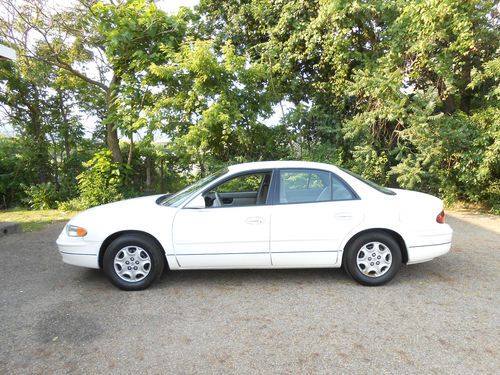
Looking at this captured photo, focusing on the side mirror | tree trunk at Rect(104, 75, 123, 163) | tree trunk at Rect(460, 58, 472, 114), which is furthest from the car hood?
tree trunk at Rect(460, 58, 472, 114)

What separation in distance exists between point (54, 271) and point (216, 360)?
316 cm

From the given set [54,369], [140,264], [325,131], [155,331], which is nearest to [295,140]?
[325,131]

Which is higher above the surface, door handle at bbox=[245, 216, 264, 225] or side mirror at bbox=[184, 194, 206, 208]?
side mirror at bbox=[184, 194, 206, 208]

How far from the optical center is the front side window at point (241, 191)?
13.4ft

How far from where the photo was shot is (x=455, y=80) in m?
8.42

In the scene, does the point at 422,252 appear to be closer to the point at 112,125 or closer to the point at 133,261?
the point at 133,261

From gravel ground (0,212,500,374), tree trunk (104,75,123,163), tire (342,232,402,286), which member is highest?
tree trunk (104,75,123,163)

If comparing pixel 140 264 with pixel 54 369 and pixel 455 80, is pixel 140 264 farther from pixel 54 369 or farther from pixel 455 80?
pixel 455 80

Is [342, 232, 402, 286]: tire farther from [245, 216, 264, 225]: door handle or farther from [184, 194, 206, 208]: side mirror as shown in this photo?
[184, 194, 206, 208]: side mirror

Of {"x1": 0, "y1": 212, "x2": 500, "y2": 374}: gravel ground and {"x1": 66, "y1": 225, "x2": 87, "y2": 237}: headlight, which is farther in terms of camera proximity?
{"x1": 66, "y1": 225, "x2": 87, "y2": 237}: headlight

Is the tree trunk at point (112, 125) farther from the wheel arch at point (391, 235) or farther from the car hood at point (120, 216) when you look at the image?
the wheel arch at point (391, 235)

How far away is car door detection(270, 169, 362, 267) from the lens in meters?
3.85

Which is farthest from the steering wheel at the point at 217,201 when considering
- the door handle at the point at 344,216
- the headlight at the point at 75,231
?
the headlight at the point at 75,231

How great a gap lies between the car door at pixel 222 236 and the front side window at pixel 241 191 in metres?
0.16
